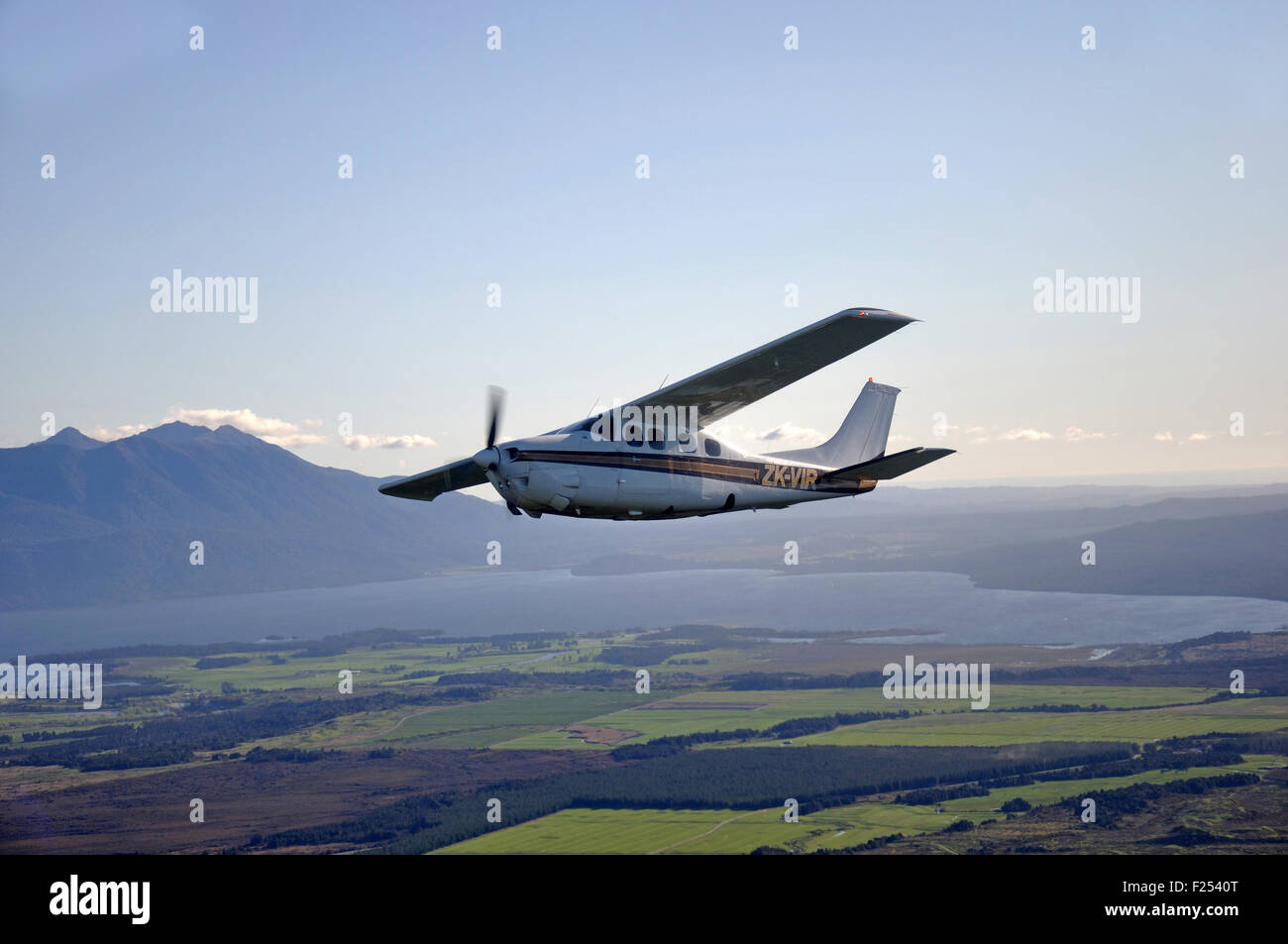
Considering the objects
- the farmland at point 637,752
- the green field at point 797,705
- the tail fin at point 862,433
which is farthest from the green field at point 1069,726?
the tail fin at point 862,433

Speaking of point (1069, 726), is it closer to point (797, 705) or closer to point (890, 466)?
point (797, 705)

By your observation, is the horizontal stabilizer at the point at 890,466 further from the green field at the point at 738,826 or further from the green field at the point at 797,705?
the green field at the point at 797,705

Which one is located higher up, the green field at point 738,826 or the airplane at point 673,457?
the airplane at point 673,457

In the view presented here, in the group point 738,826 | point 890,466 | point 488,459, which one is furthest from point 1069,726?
point 488,459

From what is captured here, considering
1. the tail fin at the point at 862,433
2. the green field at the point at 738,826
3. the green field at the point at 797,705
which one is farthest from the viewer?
the green field at the point at 797,705

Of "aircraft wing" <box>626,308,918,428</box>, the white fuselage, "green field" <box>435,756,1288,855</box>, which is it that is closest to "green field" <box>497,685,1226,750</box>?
Answer: "green field" <box>435,756,1288,855</box>

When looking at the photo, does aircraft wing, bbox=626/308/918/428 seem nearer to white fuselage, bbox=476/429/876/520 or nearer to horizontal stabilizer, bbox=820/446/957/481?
white fuselage, bbox=476/429/876/520
